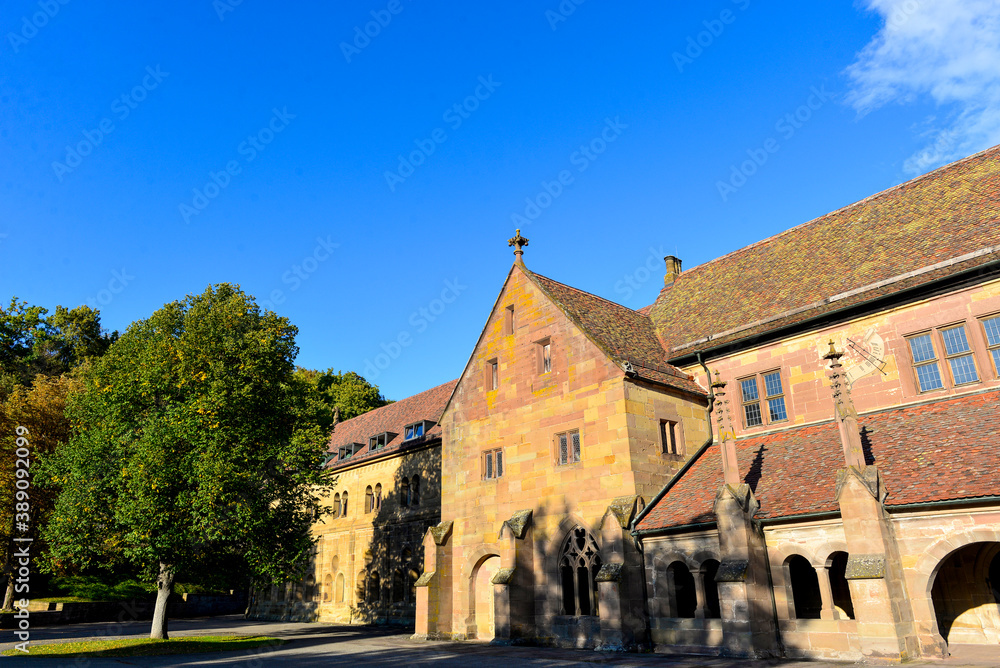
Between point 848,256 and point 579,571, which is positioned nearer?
point 579,571

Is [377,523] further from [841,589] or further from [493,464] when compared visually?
[841,589]

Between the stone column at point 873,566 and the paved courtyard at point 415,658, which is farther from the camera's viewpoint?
the paved courtyard at point 415,658

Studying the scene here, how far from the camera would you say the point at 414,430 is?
1475 inches

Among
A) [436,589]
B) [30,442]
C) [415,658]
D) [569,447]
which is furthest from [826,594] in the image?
[30,442]

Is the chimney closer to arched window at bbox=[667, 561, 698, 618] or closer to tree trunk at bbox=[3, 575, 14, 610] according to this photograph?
arched window at bbox=[667, 561, 698, 618]

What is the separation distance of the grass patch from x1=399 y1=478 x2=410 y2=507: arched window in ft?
39.3

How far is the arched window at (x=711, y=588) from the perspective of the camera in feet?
59.1

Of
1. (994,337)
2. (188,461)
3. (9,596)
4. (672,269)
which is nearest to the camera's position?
(994,337)

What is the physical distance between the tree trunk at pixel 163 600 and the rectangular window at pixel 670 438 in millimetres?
18679

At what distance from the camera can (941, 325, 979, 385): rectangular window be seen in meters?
18.0

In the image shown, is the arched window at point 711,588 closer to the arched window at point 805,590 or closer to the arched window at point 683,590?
the arched window at point 683,590

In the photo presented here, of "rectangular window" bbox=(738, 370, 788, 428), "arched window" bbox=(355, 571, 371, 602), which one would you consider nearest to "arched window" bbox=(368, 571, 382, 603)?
"arched window" bbox=(355, 571, 371, 602)

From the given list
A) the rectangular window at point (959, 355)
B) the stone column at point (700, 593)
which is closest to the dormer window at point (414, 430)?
the stone column at point (700, 593)

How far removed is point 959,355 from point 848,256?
551 cm
